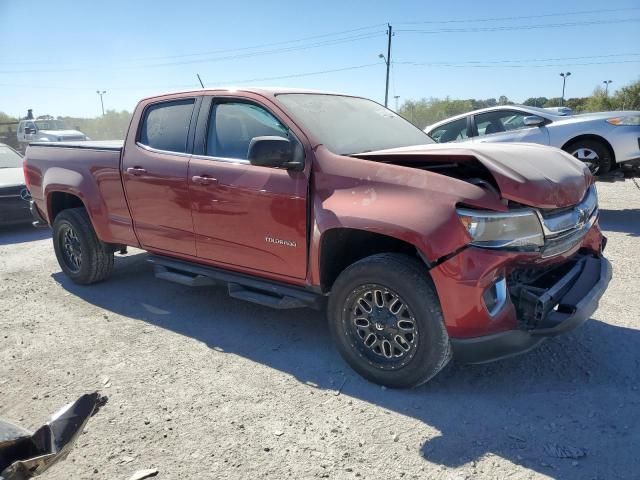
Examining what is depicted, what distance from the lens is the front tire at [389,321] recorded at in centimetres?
292

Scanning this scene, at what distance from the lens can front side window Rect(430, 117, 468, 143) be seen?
28.5 feet

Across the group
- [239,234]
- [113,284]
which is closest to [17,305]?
[113,284]

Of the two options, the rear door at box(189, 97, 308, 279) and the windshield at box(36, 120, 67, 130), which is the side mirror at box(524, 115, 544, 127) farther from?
the windshield at box(36, 120, 67, 130)

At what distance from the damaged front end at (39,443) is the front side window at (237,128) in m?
2.32

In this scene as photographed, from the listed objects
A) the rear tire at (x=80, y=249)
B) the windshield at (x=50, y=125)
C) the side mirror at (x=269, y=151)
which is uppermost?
the windshield at (x=50, y=125)

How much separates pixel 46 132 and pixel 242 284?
19.7 metres

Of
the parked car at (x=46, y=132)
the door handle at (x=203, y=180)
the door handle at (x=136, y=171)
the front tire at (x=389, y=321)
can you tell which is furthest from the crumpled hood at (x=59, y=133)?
the front tire at (x=389, y=321)

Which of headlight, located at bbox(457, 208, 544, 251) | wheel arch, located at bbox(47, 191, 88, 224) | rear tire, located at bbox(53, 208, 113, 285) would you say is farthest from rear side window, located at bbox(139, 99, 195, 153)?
headlight, located at bbox(457, 208, 544, 251)

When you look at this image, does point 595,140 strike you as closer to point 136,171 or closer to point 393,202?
point 393,202

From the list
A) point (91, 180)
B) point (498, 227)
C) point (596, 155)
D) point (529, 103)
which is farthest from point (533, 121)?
point (529, 103)

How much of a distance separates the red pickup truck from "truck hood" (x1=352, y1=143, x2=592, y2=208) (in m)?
0.01

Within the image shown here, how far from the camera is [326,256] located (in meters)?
3.39

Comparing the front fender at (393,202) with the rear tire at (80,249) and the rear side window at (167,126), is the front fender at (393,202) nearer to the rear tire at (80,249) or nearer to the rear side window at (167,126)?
the rear side window at (167,126)

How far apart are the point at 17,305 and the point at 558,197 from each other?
15.8 feet
